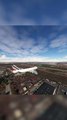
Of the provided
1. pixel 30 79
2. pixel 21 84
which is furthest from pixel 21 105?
pixel 30 79

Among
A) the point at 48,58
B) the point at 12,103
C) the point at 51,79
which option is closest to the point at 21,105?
the point at 12,103

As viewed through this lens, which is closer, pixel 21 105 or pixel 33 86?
pixel 21 105

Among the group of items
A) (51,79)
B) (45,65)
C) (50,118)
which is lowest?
(50,118)

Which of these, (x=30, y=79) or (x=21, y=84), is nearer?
(x=21, y=84)

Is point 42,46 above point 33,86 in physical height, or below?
above

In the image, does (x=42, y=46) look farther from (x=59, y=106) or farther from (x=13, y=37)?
(x=59, y=106)

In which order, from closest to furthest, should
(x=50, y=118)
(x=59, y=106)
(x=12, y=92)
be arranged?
(x=50, y=118) → (x=59, y=106) → (x=12, y=92)

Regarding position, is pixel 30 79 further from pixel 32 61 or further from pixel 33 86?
pixel 32 61

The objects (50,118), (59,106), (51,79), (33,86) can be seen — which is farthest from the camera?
(51,79)

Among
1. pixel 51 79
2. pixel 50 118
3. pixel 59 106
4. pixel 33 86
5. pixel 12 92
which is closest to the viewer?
pixel 50 118
